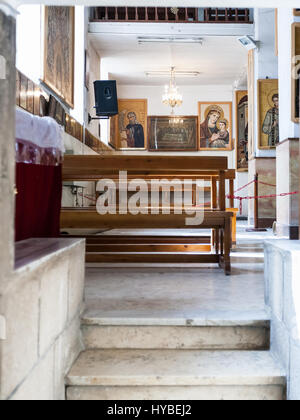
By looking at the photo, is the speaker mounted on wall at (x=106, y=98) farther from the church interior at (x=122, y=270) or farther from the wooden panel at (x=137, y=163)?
the wooden panel at (x=137, y=163)

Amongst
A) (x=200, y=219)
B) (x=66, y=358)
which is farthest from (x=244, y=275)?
(x=66, y=358)

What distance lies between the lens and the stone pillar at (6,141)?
1209 mm

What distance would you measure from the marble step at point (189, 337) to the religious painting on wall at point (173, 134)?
13.9 metres

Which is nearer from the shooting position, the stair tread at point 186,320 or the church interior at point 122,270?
the church interior at point 122,270

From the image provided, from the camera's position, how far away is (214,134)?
51.6 ft

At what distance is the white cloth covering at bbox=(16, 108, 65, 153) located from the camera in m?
2.11

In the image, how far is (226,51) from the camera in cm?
1232

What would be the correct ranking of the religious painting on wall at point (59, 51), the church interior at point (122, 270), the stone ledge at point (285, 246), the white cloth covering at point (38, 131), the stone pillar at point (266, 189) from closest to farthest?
1. the church interior at point (122, 270)
2. the stone ledge at point (285, 246)
3. the white cloth covering at point (38, 131)
4. the religious painting on wall at point (59, 51)
5. the stone pillar at point (266, 189)

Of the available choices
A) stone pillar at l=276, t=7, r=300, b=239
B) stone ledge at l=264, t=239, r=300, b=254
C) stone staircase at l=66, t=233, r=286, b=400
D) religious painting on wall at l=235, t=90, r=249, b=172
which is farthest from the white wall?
religious painting on wall at l=235, t=90, r=249, b=172

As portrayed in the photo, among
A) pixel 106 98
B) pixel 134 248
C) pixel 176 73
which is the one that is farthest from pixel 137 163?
pixel 176 73

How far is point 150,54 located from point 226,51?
2.45m

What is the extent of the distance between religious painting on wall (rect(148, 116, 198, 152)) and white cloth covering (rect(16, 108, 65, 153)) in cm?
1344

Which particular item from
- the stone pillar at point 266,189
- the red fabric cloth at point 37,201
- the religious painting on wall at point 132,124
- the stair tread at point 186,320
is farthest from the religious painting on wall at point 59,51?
the religious painting on wall at point 132,124
